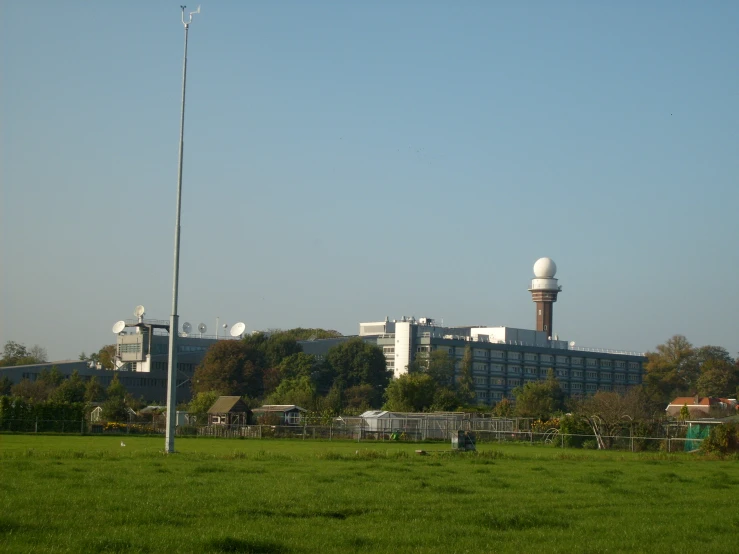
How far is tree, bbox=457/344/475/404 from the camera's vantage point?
132m

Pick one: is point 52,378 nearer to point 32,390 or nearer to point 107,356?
point 32,390

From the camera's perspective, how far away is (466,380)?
447 feet

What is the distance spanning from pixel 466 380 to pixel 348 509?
4683 inches

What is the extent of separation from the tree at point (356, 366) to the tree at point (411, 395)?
97.4 ft

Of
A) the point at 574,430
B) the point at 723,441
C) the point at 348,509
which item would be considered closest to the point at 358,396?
the point at 574,430

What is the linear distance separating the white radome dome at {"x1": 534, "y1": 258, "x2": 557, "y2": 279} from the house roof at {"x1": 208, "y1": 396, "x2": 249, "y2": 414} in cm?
7864

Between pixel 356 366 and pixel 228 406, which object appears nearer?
pixel 228 406

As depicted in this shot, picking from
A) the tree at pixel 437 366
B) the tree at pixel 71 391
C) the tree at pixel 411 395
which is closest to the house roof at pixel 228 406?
the tree at pixel 71 391

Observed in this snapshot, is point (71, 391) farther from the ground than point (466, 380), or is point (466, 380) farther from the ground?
point (466, 380)

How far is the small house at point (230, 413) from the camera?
86.4 metres

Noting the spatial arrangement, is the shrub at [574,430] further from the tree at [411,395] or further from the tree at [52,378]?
the tree at [52,378]

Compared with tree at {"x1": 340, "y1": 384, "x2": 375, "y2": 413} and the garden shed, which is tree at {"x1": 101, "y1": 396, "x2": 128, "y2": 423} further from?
tree at {"x1": 340, "y1": 384, "x2": 375, "y2": 413}

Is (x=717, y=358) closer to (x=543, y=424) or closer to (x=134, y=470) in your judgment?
(x=543, y=424)

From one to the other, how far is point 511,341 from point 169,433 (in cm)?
12236
